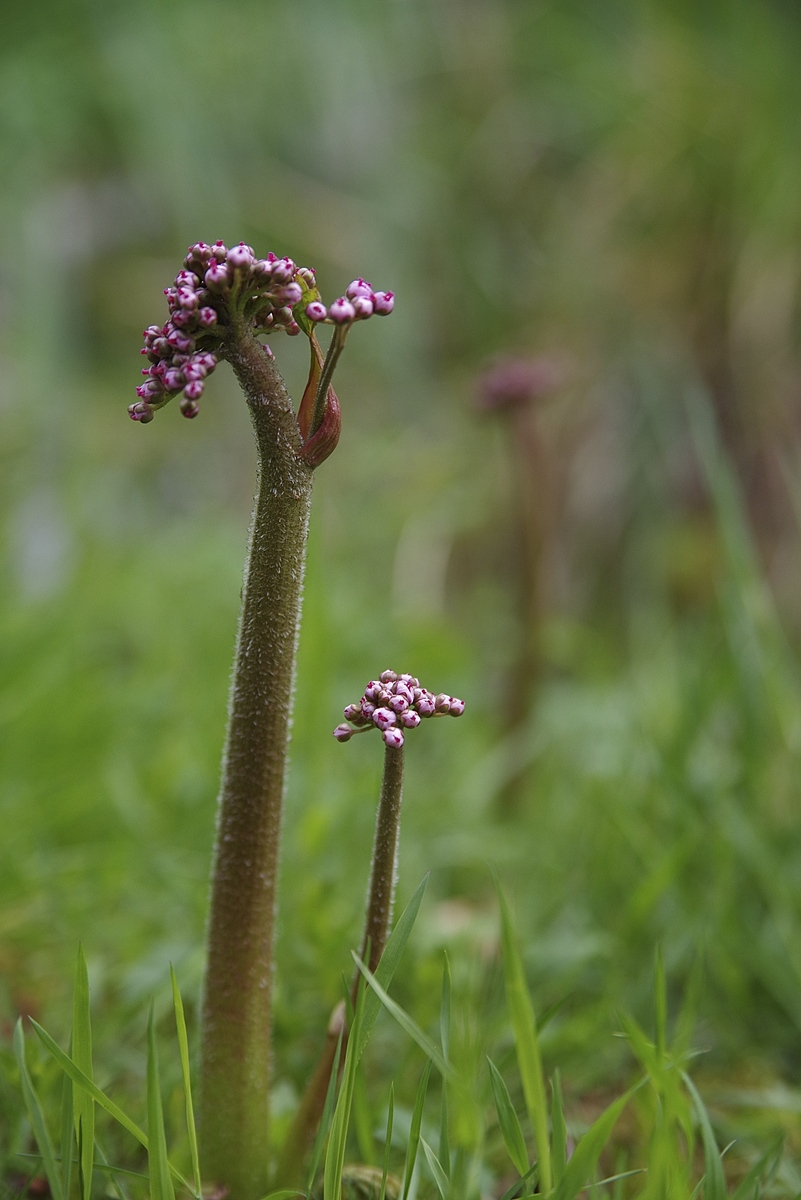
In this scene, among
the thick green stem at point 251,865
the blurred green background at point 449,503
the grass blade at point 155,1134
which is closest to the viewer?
the grass blade at point 155,1134

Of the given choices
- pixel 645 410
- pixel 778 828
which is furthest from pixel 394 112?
pixel 778 828

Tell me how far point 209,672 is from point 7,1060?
157 cm

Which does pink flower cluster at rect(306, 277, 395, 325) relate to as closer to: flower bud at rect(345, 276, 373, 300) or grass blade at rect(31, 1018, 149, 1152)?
flower bud at rect(345, 276, 373, 300)

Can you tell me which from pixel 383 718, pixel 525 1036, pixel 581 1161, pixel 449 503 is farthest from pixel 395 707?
pixel 449 503

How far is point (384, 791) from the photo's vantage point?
88 centimetres

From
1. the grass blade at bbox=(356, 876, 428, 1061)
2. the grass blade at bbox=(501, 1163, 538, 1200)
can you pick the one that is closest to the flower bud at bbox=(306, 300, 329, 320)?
the grass blade at bbox=(356, 876, 428, 1061)

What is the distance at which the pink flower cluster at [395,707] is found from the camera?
2.82ft

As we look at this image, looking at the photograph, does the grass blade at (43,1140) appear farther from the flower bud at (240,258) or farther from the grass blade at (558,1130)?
the flower bud at (240,258)

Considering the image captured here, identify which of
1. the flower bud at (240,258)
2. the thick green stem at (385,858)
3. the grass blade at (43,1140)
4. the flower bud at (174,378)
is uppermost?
the flower bud at (240,258)

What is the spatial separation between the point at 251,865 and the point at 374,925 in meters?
0.13

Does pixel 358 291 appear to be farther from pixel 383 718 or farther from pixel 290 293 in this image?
pixel 383 718

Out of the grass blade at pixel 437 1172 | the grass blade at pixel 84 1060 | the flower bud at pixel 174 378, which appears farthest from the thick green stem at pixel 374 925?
the flower bud at pixel 174 378

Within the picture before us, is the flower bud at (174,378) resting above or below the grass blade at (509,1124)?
above

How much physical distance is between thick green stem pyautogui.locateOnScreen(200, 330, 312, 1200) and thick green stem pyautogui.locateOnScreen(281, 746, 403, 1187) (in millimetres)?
30
